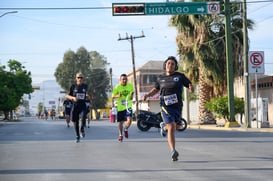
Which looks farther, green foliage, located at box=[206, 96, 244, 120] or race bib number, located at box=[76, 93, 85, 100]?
green foliage, located at box=[206, 96, 244, 120]

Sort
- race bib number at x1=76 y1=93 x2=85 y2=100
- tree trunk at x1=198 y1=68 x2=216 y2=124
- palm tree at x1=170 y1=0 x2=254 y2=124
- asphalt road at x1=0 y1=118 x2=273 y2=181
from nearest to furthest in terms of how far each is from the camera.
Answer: asphalt road at x1=0 y1=118 x2=273 y2=181 → race bib number at x1=76 y1=93 x2=85 y2=100 → palm tree at x1=170 y1=0 x2=254 y2=124 → tree trunk at x1=198 y1=68 x2=216 y2=124

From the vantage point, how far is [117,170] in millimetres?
8375

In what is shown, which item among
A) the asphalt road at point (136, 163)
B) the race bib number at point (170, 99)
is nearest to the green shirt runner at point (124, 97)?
the asphalt road at point (136, 163)

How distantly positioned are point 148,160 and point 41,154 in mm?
2691

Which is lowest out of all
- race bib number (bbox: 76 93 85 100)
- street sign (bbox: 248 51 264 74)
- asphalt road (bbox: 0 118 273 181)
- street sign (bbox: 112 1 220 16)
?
asphalt road (bbox: 0 118 273 181)

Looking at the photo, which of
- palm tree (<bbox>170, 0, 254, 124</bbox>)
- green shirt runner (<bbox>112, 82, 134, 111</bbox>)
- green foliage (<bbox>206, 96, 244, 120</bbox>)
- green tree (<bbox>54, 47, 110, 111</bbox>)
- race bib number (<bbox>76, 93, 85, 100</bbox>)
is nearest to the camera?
race bib number (<bbox>76, 93, 85, 100</bbox>)

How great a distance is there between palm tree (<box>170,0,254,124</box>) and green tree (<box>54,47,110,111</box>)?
52347 mm

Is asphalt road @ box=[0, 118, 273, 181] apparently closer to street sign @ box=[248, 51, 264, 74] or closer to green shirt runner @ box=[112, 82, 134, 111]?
green shirt runner @ box=[112, 82, 134, 111]

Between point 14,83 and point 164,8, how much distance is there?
141ft

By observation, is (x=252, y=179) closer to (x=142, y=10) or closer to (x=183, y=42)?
(x=142, y=10)

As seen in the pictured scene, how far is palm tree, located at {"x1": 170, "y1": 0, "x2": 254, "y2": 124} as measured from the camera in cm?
2897

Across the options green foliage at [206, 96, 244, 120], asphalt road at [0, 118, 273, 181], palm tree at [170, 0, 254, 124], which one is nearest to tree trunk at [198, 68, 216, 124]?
palm tree at [170, 0, 254, 124]

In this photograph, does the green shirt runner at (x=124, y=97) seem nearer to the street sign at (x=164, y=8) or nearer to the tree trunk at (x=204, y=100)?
the street sign at (x=164, y=8)

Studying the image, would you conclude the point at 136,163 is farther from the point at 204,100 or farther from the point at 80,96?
the point at 204,100
